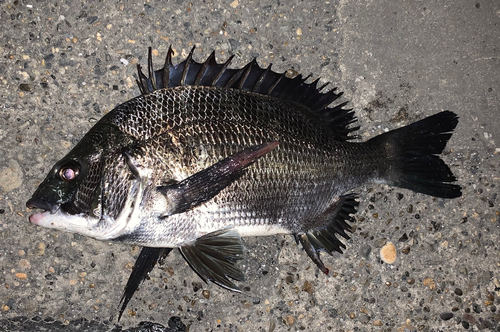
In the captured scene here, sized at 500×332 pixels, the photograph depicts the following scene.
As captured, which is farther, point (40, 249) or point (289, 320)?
point (289, 320)

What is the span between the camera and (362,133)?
2.57m

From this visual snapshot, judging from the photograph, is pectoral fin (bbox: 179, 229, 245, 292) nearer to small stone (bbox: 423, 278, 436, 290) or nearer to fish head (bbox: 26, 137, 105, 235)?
fish head (bbox: 26, 137, 105, 235)

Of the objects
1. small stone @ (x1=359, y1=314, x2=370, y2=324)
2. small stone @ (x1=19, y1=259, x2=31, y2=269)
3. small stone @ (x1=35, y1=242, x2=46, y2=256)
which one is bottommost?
small stone @ (x1=359, y1=314, x2=370, y2=324)

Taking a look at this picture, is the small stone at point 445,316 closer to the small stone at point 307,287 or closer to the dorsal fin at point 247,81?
the small stone at point 307,287

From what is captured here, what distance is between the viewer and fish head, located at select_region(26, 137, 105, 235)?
1.79m

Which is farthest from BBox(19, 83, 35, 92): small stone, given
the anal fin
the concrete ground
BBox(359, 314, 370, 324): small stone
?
BBox(359, 314, 370, 324): small stone

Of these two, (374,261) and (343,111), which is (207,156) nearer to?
(343,111)

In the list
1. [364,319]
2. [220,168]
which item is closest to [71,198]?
[220,168]

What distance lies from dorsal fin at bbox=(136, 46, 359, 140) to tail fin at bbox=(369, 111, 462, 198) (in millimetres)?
281

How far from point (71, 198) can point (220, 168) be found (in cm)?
74

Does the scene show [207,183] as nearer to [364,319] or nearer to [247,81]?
[247,81]

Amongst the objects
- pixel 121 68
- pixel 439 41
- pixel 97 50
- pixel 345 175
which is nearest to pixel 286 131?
pixel 345 175

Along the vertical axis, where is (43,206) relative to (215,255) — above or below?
above

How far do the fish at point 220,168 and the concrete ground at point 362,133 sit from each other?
314 millimetres
